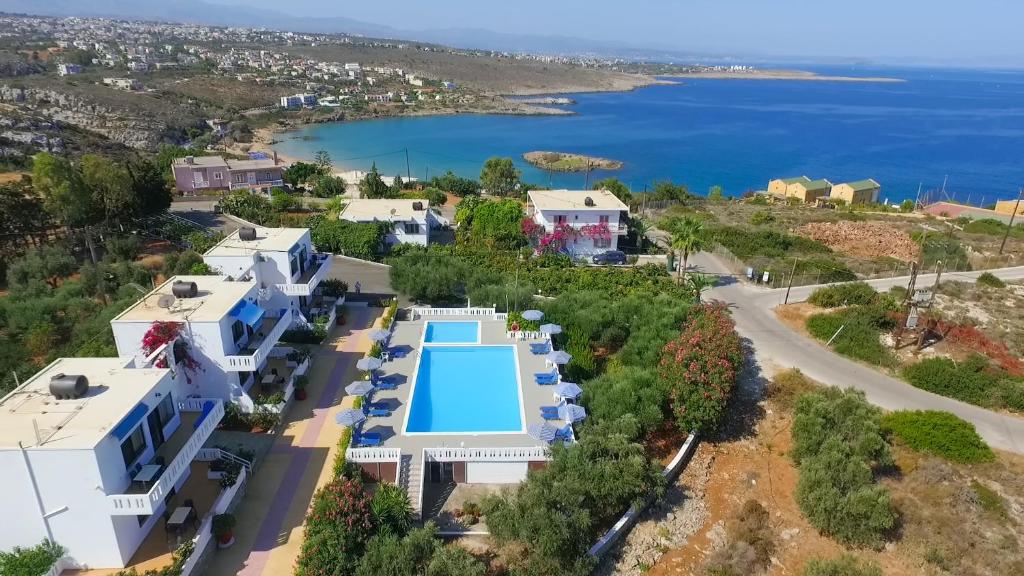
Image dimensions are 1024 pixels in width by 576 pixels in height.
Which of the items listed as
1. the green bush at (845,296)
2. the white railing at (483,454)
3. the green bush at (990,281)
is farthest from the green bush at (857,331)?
the white railing at (483,454)

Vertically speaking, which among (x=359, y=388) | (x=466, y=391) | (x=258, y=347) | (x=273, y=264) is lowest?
(x=466, y=391)

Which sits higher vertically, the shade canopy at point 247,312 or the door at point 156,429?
the shade canopy at point 247,312

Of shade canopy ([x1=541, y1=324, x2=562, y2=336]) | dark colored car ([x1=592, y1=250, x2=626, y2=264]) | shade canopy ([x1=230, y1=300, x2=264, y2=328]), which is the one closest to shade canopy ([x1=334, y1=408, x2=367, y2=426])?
shade canopy ([x1=230, y1=300, x2=264, y2=328])

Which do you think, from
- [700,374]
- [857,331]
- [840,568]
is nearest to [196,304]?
[700,374]

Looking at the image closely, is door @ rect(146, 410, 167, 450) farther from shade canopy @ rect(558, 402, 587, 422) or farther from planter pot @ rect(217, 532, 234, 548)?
shade canopy @ rect(558, 402, 587, 422)

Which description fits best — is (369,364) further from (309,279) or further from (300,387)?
(309,279)

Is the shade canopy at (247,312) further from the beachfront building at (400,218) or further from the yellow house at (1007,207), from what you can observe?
the yellow house at (1007,207)
